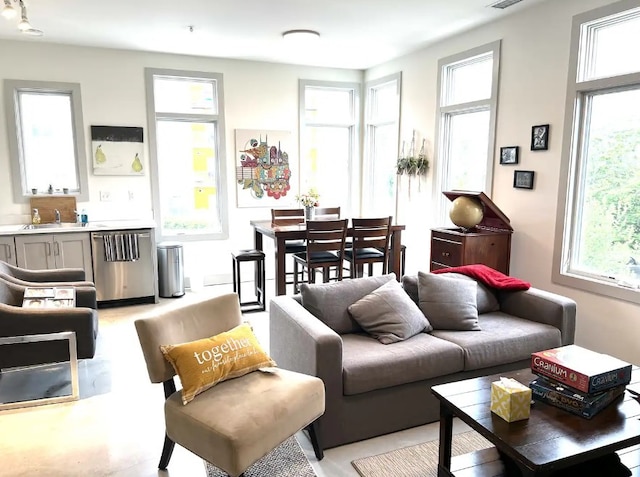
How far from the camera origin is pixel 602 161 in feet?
11.8

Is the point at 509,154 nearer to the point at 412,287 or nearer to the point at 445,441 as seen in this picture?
the point at 412,287

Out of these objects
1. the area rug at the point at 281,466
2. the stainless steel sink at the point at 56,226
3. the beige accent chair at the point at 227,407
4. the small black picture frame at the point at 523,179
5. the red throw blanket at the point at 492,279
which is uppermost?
the small black picture frame at the point at 523,179

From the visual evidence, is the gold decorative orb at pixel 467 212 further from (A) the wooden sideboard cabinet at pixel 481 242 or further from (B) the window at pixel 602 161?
(B) the window at pixel 602 161

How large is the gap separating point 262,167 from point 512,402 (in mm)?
4935

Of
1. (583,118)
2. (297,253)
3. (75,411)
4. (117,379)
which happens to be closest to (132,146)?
(297,253)

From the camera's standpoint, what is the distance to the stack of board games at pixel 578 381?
189cm

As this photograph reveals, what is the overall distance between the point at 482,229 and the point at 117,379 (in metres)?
3.34

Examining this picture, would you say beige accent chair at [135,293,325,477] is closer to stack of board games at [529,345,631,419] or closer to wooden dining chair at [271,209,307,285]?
stack of board games at [529,345,631,419]

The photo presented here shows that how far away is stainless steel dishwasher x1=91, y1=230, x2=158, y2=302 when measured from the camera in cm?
487

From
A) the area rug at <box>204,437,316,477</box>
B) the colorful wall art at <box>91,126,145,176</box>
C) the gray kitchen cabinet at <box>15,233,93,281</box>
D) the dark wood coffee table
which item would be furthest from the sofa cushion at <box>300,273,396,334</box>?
the colorful wall art at <box>91,126,145,176</box>

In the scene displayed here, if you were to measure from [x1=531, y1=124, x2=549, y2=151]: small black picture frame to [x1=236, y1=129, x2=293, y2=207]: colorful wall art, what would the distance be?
3290 millimetres

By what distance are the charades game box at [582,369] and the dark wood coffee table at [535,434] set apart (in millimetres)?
116

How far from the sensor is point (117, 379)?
3.34 m

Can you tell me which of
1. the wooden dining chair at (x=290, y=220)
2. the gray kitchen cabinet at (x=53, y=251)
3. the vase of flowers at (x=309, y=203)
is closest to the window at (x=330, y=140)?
the wooden dining chair at (x=290, y=220)
